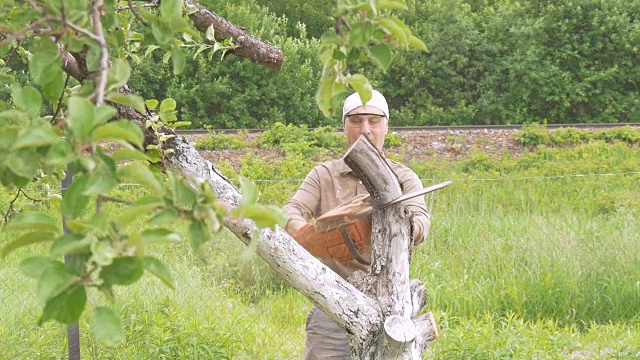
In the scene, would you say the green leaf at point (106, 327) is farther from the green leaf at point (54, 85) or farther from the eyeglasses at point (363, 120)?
Answer: the eyeglasses at point (363, 120)

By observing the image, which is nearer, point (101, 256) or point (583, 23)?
point (101, 256)

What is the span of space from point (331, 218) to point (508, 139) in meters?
9.99

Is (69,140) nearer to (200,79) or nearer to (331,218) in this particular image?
(331,218)

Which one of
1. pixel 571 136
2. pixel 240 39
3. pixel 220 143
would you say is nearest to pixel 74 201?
pixel 240 39

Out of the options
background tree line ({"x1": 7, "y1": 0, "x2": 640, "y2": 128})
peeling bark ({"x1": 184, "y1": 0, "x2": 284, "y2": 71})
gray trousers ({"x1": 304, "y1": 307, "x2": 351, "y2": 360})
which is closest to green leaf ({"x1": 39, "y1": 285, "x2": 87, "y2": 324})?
peeling bark ({"x1": 184, "y1": 0, "x2": 284, "y2": 71})

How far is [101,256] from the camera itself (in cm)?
114

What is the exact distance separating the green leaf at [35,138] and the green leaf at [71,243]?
0.41ft

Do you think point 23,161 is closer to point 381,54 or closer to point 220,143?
point 381,54

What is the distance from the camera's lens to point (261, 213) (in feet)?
4.25

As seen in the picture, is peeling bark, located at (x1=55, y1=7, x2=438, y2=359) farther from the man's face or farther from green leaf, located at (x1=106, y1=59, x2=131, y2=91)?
green leaf, located at (x1=106, y1=59, x2=131, y2=91)

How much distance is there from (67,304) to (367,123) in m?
2.74

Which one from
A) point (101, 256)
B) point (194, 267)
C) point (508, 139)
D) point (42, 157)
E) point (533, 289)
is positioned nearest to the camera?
point (101, 256)

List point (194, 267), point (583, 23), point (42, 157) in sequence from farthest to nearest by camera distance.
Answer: point (583, 23) < point (194, 267) < point (42, 157)

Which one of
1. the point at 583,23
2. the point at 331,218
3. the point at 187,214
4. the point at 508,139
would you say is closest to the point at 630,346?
the point at 331,218
